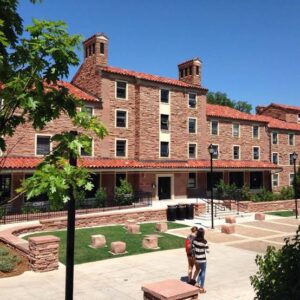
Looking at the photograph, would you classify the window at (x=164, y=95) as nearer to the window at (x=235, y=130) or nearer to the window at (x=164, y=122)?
the window at (x=164, y=122)

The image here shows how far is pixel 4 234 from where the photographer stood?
16406mm

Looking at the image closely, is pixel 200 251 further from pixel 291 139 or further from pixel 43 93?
pixel 291 139

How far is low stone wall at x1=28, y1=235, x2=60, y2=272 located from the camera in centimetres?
1276

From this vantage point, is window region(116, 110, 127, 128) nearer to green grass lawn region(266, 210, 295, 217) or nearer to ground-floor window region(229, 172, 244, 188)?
ground-floor window region(229, 172, 244, 188)

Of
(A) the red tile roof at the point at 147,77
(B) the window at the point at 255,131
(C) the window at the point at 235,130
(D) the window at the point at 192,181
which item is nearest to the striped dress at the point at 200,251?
(A) the red tile roof at the point at 147,77

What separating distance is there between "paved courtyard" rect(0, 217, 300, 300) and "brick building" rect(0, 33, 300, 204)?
14253 mm

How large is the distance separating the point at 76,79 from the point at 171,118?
33.7 ft

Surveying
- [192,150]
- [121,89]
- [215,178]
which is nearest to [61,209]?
[121,89]

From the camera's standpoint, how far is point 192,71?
39.8 m

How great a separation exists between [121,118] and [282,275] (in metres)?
29.4

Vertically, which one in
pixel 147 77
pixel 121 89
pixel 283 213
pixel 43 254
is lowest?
pixel 283 213

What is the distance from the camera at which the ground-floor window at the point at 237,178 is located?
137 feet

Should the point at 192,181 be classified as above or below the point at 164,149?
below

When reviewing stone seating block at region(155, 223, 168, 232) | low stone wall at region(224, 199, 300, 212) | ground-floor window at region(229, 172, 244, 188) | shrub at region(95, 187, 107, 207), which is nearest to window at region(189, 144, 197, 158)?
ground-floor window at region(229, 172, 244, 188)
